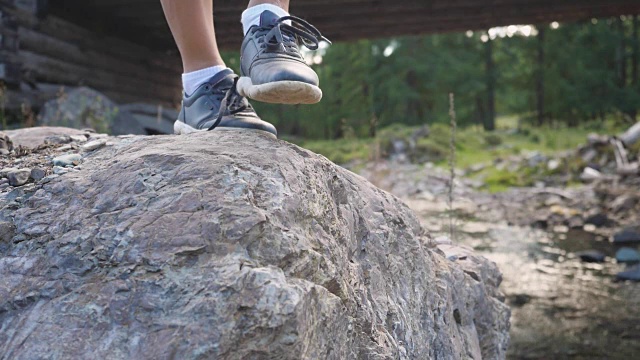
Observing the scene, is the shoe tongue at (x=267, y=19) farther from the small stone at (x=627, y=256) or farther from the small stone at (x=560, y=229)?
the small stone at (x=560, y=229)

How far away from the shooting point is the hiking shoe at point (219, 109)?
6.54 feet

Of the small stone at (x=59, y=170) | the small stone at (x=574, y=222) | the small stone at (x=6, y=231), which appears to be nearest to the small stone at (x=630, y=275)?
the small stone at (x=574, y=222)

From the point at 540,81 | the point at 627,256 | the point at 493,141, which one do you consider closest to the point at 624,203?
the point at 627,256

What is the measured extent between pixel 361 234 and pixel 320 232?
367mm

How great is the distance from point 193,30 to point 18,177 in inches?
31.7

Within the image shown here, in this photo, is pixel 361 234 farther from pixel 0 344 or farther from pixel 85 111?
pixel 85 111

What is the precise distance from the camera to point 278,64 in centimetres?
184

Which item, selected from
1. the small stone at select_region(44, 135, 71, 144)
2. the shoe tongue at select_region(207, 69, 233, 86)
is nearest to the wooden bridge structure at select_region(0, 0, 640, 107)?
the small stone at select_region(44, 135, 71, 144)

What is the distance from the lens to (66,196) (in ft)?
5.01

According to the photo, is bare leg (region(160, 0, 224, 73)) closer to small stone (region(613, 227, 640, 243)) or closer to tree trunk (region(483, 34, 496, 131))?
small stone (region(613, 227, 640, 243))

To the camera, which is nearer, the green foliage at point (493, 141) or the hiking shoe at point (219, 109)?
the hiking shoe at point (219, 109)

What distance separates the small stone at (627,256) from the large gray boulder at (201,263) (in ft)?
17.4

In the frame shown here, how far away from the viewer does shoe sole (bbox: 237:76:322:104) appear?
5.80ft

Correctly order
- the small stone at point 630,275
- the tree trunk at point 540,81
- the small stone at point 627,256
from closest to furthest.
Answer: the small stone at point 630,275
the small stone at point 627,256
the tree trunk at point 540,81
